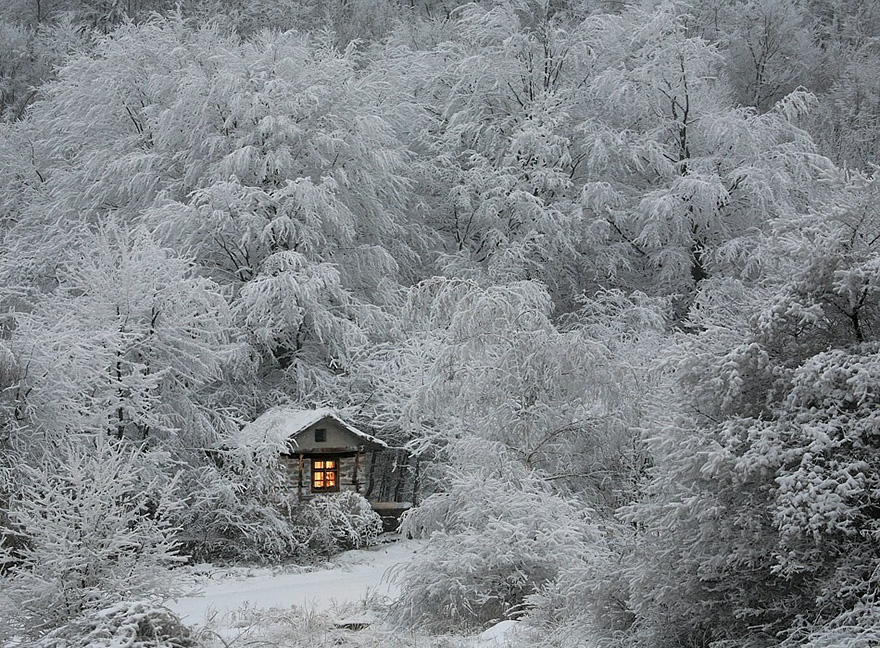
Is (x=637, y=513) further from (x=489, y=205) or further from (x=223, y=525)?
(x=489, y=205)

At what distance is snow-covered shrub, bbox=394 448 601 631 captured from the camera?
33.8ft

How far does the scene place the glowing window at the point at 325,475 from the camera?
62.6ft

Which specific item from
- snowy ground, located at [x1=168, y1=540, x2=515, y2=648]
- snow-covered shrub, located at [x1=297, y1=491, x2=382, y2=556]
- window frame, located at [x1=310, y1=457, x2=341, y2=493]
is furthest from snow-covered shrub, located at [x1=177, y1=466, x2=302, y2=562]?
window frame, located at [x1=310, y1=457, x2=341, y2=493]

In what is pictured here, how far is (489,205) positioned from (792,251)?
17688 millimetres

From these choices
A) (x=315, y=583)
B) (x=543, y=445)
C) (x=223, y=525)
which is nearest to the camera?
→ (x=543, y=445)

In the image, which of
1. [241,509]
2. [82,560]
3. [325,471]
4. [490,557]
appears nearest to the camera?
[82,560]

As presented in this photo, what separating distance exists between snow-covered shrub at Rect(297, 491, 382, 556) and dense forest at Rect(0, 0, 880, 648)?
0.45m

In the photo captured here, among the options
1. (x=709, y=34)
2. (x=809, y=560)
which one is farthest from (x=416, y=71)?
(x=809, y=560)

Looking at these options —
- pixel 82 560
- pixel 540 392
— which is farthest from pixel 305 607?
pixel 82 560

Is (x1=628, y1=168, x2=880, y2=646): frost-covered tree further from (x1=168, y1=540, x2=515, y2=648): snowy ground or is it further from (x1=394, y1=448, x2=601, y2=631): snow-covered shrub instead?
(x1=394, y1=448, x2=601, y2=631): snow-covered shrub

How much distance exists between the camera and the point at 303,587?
1440 centimetres

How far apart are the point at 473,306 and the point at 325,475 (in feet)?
23.5

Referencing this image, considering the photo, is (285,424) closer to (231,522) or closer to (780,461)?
(231,522)

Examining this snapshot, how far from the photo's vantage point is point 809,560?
614cm
